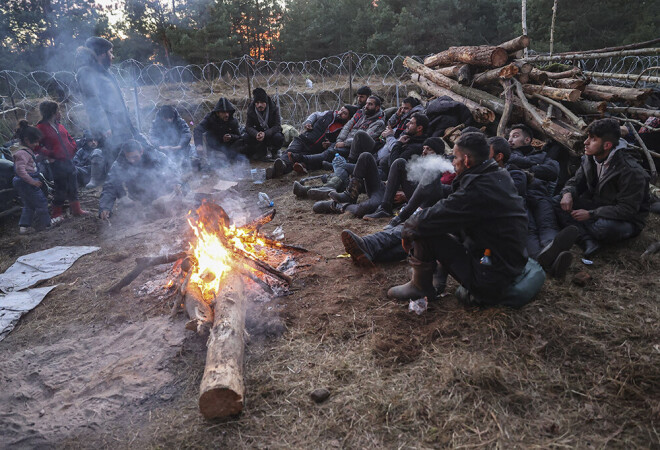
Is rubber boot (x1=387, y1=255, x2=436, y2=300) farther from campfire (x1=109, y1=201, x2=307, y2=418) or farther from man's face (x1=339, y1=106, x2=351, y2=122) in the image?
man's face (x1=339, y1=106, x2=351, y2=122)

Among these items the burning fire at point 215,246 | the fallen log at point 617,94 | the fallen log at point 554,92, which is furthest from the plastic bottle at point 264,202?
the fallen log at point 617,94

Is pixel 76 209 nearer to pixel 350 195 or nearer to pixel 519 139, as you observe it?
pixel 350 195

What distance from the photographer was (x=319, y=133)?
8734 mm

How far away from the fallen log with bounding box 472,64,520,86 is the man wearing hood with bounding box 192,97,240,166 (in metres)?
5.76

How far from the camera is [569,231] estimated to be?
354cm

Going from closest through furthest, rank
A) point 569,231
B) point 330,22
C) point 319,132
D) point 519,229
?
point 519,229 → point 569,231 → point 319,132 → point 330,22

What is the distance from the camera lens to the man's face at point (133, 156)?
6270mm

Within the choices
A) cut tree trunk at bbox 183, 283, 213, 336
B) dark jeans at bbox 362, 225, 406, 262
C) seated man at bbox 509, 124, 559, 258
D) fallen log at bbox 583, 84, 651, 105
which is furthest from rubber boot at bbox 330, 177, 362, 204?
fallen log at bbox 583, 84, 651, 105

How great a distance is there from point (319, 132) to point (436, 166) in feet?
15.3

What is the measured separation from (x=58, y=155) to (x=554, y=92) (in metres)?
8.18

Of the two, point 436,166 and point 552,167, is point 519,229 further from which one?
point 552,167

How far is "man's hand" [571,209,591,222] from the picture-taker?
4.04 metres

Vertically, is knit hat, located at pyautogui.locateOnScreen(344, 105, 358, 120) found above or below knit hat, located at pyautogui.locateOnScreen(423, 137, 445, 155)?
above

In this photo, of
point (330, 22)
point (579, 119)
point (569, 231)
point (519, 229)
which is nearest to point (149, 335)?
point (519, 229)
